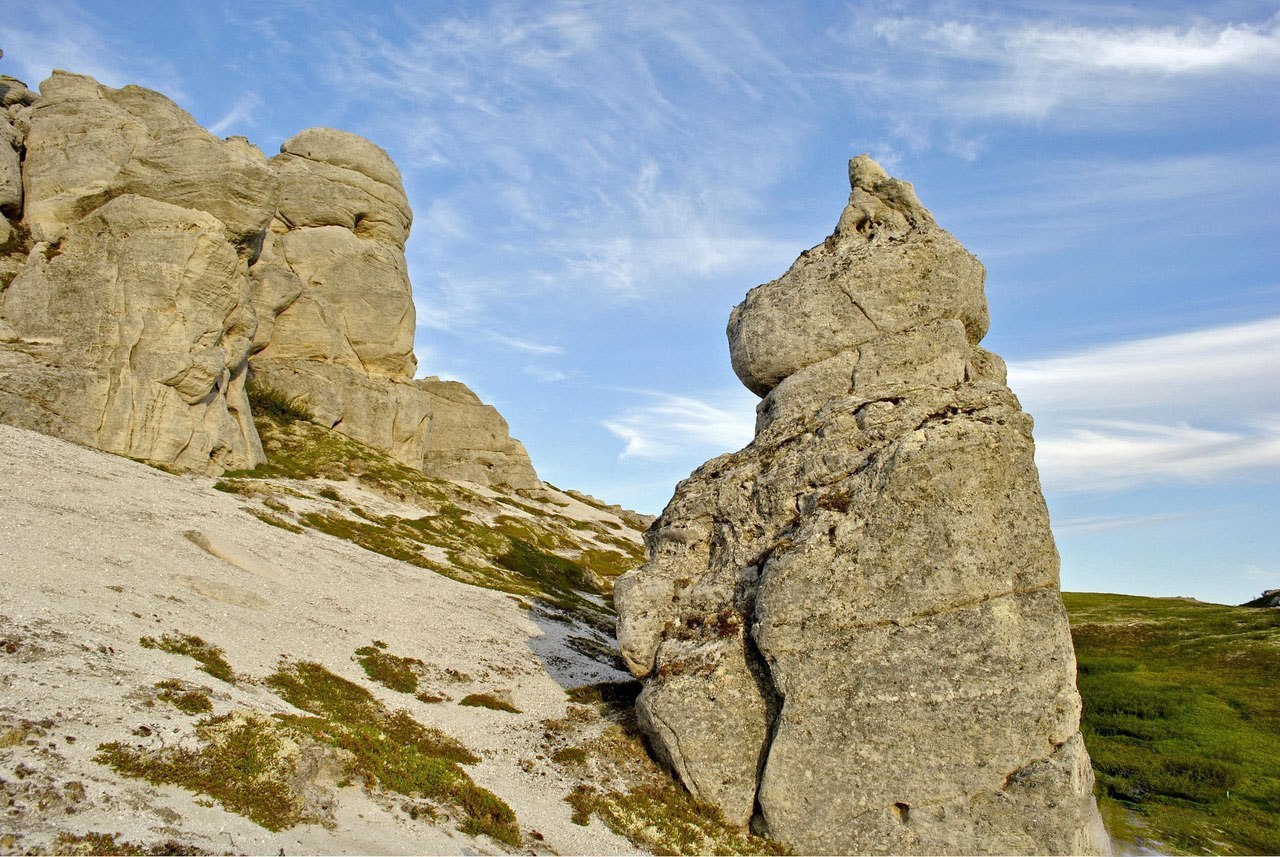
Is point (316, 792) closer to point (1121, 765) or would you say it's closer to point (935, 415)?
point (935, 415)

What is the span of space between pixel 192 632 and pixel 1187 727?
4832cm

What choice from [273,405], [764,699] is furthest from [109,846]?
[273,405]

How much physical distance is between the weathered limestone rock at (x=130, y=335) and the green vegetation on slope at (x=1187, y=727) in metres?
55.9

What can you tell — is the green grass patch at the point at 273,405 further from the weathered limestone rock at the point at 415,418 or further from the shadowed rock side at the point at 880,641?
the shadowed rock side at the point at 880,641

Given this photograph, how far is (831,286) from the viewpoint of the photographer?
105 feet

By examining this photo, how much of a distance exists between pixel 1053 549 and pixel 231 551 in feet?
111

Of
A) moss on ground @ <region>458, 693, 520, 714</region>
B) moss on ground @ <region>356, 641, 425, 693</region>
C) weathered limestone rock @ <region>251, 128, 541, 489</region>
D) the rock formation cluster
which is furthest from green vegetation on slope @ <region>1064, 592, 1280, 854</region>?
weathered limestone rock @ <region>251, 128, 541, 489</region>

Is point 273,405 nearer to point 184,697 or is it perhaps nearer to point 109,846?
point 184,697

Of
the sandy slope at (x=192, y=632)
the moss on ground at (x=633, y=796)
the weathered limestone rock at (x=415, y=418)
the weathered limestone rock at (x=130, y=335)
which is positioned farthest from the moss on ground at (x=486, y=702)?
the weathered limestone rock at (x=415, y=418)

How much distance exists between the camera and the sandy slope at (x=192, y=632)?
49.8 feet

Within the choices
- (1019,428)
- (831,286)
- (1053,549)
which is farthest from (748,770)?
(831,286)

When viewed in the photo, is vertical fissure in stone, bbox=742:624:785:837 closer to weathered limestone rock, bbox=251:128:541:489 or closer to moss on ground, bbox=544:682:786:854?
moss on ground, bbox=544:682:786:854

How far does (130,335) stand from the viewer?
51688mm

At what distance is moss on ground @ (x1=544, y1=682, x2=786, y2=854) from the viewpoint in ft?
72.5
